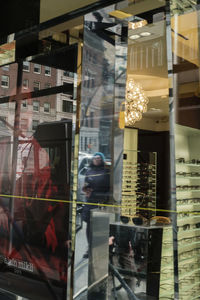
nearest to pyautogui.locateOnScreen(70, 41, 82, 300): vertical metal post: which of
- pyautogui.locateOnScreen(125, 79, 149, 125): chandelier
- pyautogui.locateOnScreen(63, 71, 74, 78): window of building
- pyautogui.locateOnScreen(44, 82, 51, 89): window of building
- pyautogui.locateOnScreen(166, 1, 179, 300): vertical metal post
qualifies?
pyautogui.locateOnScreen(63, 71, 74, 78): window of building

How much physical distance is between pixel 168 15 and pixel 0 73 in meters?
1.76

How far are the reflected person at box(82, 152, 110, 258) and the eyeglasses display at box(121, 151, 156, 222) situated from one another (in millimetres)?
166

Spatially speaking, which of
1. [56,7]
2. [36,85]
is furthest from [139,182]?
[56,7]

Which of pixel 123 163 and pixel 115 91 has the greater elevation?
pixel 115 91

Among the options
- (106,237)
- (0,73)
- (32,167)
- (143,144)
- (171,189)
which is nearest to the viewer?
(171,189)

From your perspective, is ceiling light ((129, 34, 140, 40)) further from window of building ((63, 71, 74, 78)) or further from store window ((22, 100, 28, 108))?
store window ((22, 100, 28, 108))

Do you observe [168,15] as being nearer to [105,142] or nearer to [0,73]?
[105,142]

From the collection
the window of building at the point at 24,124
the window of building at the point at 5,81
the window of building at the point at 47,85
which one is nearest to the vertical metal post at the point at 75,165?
the window of building at the point at 47,85

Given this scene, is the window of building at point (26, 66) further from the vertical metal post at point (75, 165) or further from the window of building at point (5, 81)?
the vertical metal post at point (75, 165)

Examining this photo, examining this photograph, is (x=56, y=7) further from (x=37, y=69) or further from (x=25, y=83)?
(x=25, y=83)

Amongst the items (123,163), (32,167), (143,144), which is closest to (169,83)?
(143,144)

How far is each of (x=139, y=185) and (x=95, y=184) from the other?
15.5 inches

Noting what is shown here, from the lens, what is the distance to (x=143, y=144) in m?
2.56

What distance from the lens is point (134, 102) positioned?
2688mm
